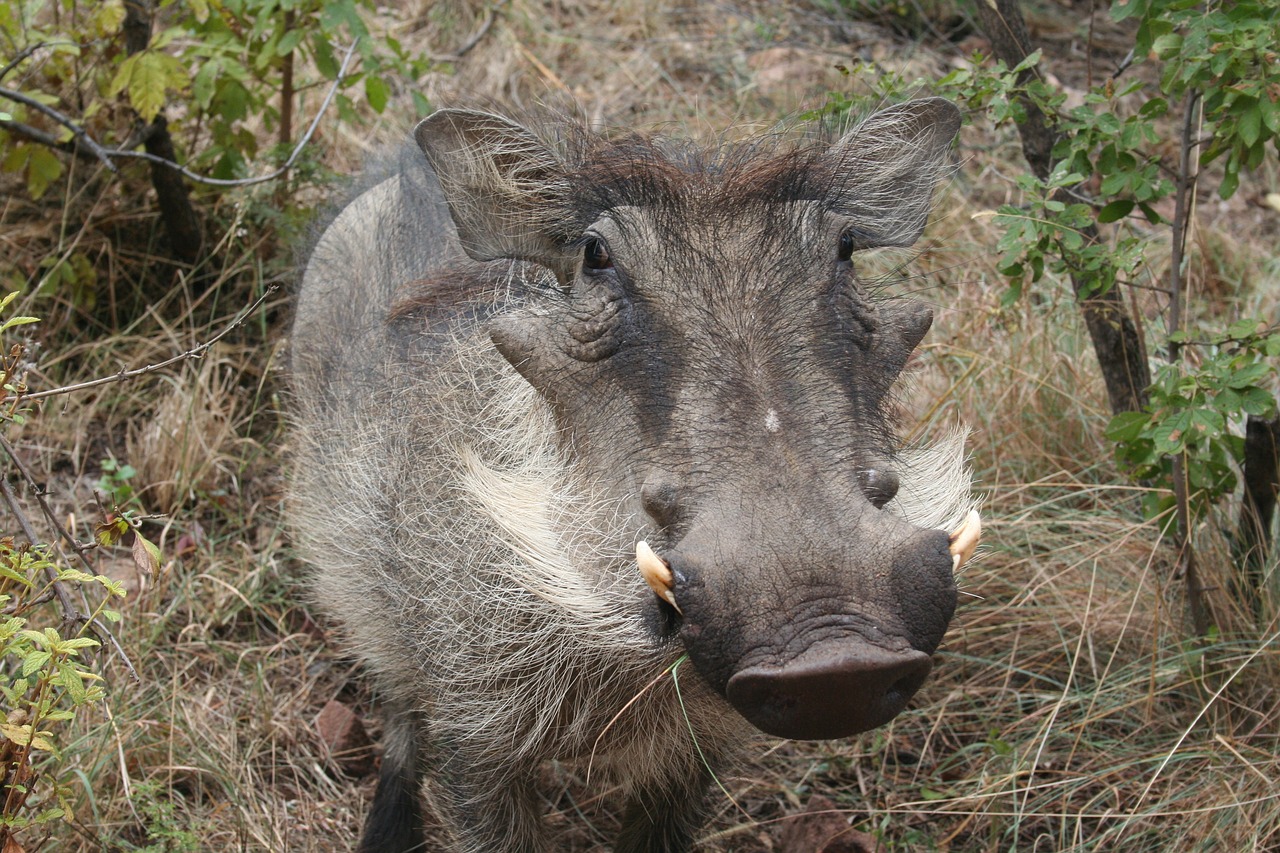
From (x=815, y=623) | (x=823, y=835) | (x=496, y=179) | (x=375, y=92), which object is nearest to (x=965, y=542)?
(x=815, y=623)

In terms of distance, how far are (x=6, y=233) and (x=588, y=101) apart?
2.82m

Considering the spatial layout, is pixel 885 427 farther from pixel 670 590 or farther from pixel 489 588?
pixel 489 588

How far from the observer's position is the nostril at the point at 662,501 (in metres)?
2.07

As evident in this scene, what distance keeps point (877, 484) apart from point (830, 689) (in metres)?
0.39

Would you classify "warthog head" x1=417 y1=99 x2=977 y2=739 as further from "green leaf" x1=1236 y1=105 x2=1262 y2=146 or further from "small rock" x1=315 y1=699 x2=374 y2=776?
"small rock" x1=315 y1=699 x2=374 y2=776

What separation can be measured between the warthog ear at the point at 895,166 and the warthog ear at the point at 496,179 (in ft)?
1.95

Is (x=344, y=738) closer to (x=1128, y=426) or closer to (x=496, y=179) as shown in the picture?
(x=496, y=179)

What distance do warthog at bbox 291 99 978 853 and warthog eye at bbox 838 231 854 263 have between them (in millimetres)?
11

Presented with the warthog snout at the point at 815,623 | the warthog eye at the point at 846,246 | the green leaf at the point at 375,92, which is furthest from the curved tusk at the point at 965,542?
the green leaf at the point at 375,92

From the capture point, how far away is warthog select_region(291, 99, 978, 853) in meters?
1.92

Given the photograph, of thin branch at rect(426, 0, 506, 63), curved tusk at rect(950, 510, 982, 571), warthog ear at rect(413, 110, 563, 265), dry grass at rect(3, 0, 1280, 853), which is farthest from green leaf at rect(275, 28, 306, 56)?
curved tusk at rect(950, 510, 982, 571)

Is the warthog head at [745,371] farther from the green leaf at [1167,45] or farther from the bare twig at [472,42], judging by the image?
the bare twig at [472,42]

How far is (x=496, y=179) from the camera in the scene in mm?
2625

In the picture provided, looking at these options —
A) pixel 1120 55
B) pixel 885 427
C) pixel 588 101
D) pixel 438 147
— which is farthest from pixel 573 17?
pixel 885 427
